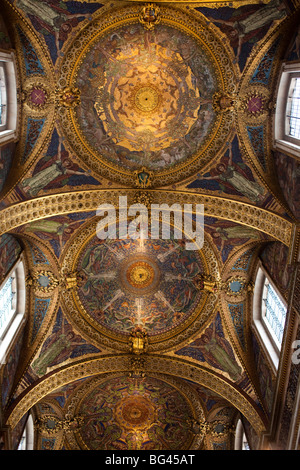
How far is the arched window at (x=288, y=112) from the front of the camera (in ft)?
40.3

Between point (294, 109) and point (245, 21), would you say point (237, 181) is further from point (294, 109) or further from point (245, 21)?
point (245, 21)

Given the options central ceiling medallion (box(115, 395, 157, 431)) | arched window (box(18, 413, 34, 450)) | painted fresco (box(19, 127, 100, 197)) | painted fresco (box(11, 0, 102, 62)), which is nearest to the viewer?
painted fresco (box(11, 0, 102, 62))

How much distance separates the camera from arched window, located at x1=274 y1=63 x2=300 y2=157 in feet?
40.3

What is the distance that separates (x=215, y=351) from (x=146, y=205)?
591 centimetres

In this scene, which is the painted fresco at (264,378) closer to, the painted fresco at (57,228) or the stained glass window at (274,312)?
the stained glass window at (274,312)

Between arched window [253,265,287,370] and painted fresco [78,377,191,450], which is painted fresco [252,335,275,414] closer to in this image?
arched window [253,265,287,370]

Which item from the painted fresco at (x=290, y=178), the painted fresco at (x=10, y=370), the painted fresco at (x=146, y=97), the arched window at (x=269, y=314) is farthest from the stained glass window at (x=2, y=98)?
the arched window at (x=269, y=314)

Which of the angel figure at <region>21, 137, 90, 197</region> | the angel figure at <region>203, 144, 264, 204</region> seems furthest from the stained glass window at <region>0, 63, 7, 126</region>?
the angel figure at <region>203, 144, 264, 204</region>

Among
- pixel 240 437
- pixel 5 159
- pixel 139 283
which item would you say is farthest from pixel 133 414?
pixel 5 159

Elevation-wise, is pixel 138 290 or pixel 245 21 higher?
pixel 245 21

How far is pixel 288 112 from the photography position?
1284 centimetres

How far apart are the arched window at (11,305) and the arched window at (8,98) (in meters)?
4.38

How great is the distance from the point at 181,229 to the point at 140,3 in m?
7.13

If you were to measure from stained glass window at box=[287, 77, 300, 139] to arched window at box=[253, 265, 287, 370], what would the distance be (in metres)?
4.77
